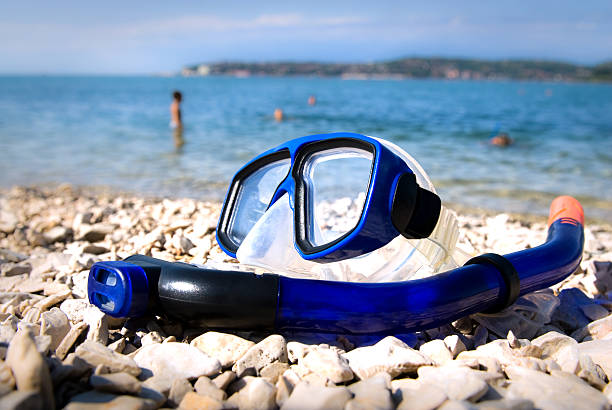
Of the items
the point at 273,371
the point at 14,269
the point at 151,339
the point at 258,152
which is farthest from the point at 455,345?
the point at 258,152

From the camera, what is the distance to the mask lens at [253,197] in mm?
2760

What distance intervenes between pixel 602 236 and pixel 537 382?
3.79 meters

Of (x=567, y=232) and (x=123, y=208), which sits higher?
(x=567, y=232)

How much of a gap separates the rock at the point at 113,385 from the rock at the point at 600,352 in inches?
61.6

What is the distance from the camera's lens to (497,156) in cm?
1052

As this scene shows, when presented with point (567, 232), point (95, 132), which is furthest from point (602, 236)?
point (95, 132)

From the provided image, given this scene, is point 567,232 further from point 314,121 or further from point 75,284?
point 314,121

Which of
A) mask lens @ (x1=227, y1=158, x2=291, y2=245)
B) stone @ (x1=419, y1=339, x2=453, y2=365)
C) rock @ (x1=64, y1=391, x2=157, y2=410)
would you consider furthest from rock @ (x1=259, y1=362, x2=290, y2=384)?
mask lens @ (x1=227, y1=158, x2=291, y2=245)

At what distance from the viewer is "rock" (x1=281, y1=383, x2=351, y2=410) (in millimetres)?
1403

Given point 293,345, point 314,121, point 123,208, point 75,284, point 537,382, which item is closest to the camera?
point 537,382

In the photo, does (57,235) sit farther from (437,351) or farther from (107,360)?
(437,351)

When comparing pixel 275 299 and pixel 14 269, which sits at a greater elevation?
pixel 275 299

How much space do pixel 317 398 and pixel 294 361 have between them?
0.41m

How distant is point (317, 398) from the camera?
1.44 m
